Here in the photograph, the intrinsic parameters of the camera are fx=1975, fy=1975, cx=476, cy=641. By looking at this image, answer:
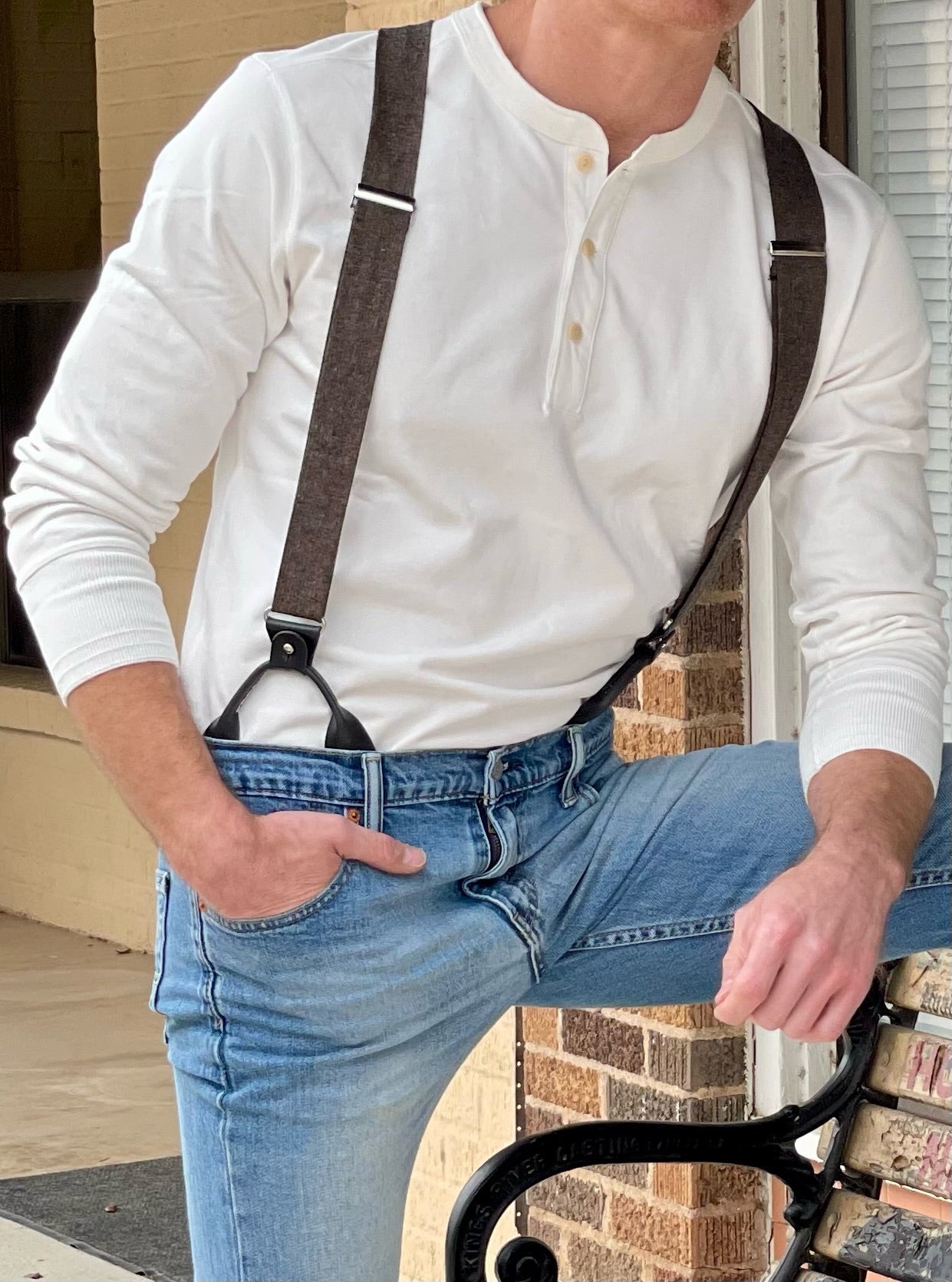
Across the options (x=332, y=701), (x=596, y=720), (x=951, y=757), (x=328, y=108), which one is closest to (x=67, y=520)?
(x=332, y=701)

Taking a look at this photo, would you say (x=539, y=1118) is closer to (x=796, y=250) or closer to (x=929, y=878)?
(x=929, y=878)

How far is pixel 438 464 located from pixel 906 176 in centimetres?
140

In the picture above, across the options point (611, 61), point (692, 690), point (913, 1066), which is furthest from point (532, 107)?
point (692, 690)

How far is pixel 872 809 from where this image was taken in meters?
1.85

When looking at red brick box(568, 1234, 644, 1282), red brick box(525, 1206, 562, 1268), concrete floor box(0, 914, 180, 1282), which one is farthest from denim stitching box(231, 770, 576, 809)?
concrete floor box(0, 914, 180, 1282)

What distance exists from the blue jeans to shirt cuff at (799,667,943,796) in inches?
1.7

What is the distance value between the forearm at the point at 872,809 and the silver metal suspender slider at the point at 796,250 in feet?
1.67

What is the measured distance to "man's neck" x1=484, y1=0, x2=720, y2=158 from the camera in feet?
6.31

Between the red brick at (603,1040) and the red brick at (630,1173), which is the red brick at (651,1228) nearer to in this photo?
the red brick at (630,1173)

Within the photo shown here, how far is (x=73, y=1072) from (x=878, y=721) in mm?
3883

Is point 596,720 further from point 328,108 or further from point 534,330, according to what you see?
point 328,108

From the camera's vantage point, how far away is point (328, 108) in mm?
1874

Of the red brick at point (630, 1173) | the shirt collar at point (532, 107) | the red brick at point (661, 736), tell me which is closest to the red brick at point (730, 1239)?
the red brick at point (630, 1173)

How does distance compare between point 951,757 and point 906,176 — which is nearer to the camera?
point 951,757
